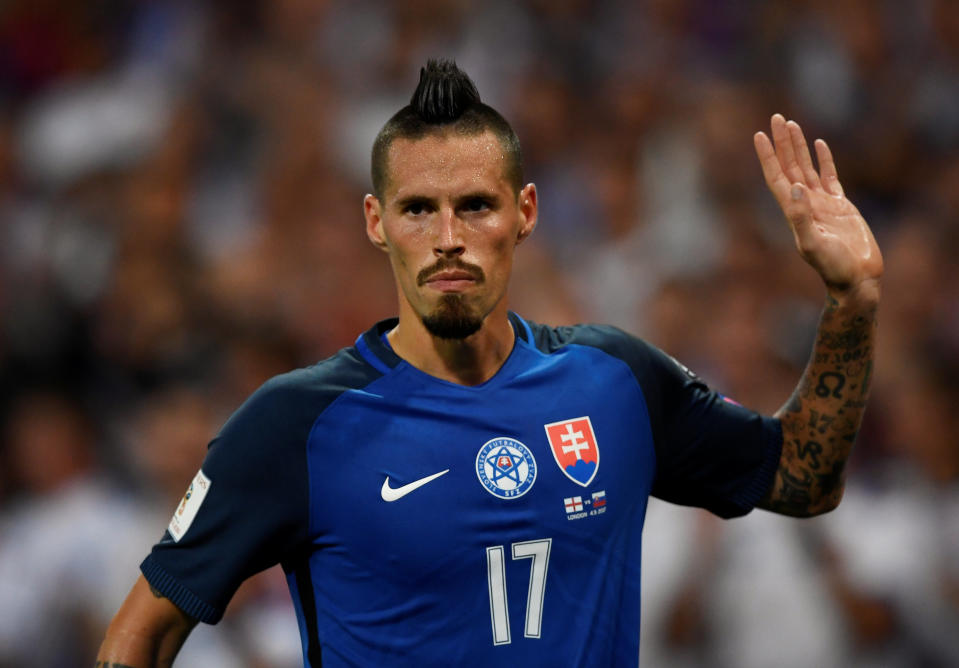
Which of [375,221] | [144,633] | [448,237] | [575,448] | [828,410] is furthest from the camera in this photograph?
[828,410]

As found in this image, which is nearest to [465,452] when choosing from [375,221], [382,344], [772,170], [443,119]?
[382,344]

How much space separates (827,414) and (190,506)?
1646mm

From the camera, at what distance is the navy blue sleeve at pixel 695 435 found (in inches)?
137

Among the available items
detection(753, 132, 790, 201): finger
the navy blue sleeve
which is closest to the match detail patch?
the navy blue sleeve

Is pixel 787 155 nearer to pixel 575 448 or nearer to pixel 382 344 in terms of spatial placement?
pixel 575 448

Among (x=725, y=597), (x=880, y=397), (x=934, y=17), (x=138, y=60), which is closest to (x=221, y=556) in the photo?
(x=725, y=597)

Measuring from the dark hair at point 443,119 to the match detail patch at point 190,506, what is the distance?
2.72 ft

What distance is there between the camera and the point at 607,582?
323cm

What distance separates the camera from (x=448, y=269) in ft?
10.5

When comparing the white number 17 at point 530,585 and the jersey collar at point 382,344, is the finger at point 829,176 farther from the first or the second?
the white number 17 at point 530,585

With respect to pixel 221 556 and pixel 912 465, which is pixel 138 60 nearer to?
pixel 912 465

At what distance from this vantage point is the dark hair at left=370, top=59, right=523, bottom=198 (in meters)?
3.29

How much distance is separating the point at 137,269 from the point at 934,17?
18.0ft

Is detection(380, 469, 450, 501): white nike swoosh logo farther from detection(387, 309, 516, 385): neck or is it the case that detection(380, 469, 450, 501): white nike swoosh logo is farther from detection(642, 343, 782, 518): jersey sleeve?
detection(642, 343, 782, 518): jersey sleeve
